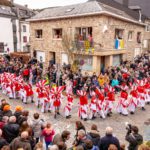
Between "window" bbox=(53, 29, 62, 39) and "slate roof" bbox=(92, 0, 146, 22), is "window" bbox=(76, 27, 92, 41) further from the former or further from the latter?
"slate roof" bbox=(92, 0, 146, 22)

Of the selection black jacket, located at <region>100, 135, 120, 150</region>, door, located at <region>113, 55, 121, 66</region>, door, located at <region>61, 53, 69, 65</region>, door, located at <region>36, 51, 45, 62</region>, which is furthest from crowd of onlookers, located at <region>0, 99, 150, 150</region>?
door, located at <region>36, 51, 45, 62</region>

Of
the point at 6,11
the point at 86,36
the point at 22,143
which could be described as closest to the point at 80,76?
the point at 86,36

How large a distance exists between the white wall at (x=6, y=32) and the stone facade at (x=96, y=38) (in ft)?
32.4

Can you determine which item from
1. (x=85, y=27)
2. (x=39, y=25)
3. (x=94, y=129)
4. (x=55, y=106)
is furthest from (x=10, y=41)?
(x=94, y=129)

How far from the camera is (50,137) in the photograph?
6.19m

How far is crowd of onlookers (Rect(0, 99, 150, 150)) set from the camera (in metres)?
4.66

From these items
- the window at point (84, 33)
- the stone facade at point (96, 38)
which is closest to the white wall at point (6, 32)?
the stone facade at point (96, 38)

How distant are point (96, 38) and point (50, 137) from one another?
41.9ft

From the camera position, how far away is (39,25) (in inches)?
883

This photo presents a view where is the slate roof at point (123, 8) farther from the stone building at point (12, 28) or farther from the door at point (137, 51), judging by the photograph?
the stone building at point (12, 28)

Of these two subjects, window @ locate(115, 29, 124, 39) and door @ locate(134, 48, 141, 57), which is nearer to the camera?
window @ locate(115, 29, 124, 39)

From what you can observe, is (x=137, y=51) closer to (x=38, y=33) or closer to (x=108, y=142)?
(x=38, y=33)

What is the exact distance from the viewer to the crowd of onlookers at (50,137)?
466 centimetres

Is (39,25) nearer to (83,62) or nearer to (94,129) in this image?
(83,62)
